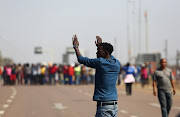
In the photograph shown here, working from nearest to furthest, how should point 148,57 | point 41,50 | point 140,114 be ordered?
point 140,114, point 148,57, point 41,50

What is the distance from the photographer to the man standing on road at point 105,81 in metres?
6.61

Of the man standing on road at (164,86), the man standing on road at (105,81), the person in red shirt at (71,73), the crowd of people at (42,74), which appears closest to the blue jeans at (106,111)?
the man standing on road at (105,81)

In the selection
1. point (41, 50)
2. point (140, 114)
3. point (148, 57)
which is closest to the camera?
point (140, 114)

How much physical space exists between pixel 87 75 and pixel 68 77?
1779 mm

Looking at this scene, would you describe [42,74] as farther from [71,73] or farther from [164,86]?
[164,86]

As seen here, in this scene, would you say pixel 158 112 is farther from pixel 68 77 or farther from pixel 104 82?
pixel 68 77

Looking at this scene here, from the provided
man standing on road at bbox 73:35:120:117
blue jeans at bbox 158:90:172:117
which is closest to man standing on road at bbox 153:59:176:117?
blue jeans at bbox 158:90:172:117

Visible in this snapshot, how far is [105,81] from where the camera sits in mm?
6688

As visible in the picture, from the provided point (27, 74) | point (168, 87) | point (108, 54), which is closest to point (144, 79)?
point (27, 74)

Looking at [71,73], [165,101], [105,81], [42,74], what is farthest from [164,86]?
[42,74]

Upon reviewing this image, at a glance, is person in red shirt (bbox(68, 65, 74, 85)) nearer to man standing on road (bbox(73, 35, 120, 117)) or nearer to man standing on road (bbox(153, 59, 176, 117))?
man standing on road (bbox(153, 59, 176, 117))

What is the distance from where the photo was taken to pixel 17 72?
37.3 metres

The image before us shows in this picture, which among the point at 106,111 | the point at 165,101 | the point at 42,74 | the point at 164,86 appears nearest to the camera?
the point at 106,111

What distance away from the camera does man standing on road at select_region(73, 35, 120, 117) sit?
661 centimetres
